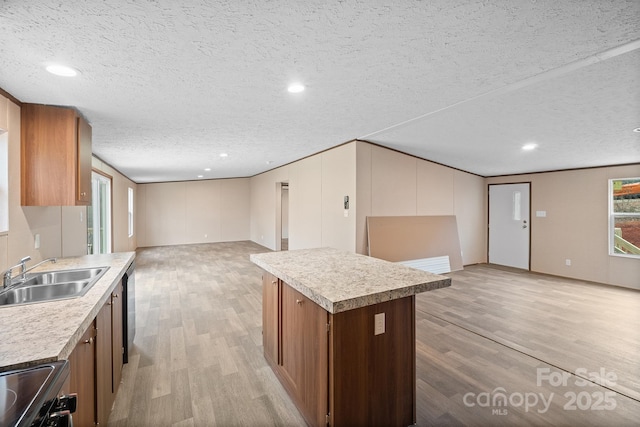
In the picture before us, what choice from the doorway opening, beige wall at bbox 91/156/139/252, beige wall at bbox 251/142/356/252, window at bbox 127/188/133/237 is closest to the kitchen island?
beige wall at bbox 251/142/356/252

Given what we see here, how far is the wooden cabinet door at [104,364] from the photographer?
5.28 ft

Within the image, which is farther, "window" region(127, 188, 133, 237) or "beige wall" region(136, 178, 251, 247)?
"beige wall" region(136, 178, 251, 247)

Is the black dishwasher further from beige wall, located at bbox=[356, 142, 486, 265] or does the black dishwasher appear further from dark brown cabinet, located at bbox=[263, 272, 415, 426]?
beige wall, located at bbox=[356, 142, 486, 265]

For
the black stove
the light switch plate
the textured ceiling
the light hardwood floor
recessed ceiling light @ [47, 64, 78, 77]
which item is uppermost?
the textured ceiling

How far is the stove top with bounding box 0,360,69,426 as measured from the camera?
781 mm

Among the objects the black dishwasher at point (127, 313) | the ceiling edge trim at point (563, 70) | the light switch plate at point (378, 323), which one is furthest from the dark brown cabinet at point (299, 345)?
the ceiling edge trim at point (563, 70)

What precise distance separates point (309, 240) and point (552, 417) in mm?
4867

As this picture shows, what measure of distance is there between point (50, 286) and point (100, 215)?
447 centimetres

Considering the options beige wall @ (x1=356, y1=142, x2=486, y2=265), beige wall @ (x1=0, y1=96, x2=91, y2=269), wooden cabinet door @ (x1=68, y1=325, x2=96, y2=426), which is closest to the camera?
wooden cabinet door @ (x1=68, y1=325, x2=96, y2=426)

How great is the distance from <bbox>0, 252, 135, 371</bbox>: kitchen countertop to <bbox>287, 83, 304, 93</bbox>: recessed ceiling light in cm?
204

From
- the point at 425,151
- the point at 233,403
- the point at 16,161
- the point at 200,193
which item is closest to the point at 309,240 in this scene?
the point at 425,151

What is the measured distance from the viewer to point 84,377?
1.38 metres

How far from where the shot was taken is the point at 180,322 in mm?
3523

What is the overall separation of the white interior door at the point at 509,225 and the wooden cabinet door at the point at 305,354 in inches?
251
